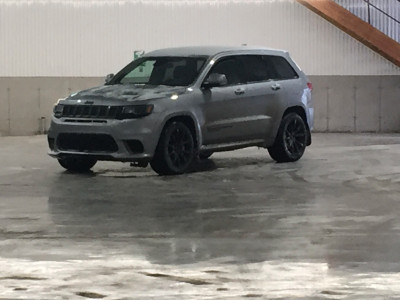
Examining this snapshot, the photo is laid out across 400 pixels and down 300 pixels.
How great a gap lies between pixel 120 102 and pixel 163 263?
5.21 m

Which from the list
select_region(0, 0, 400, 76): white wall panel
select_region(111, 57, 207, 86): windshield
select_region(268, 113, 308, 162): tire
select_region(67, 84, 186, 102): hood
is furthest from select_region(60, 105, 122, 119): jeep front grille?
select_region(0, 0, 400, 76): white wall panel

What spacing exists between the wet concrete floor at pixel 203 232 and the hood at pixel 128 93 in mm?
1005

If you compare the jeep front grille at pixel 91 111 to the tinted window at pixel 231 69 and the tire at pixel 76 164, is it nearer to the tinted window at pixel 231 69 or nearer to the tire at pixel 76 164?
the tire at pixel 76 164

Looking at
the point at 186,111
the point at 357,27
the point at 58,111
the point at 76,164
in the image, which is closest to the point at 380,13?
the point at 357,27

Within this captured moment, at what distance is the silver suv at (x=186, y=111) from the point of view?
11570 millimetres

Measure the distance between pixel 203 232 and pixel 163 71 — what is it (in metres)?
5.29

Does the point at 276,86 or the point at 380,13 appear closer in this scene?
the point at 276,86

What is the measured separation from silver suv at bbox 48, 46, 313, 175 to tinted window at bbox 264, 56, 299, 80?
1 centimetres

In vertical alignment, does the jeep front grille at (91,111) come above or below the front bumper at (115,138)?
→ above

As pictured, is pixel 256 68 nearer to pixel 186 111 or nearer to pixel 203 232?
pixel 186 111

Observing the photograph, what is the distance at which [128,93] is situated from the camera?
11.9m

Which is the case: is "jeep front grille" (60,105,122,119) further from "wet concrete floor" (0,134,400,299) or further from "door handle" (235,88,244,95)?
"door handle" (235,88,244,95)

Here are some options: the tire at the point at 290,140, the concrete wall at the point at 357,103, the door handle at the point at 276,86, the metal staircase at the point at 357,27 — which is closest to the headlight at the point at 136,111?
the door handle at the point at 276,86

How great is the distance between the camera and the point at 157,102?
38.1ft
